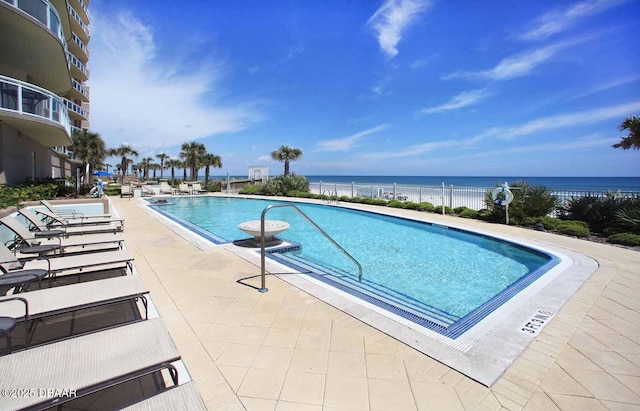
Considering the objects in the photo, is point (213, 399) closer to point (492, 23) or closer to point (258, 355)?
point (258, 355)

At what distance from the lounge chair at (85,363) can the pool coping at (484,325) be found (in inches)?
81.9

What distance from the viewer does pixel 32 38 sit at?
1084 cm

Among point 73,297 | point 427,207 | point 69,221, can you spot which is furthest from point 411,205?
point 73,297

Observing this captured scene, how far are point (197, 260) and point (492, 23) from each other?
48.3ft

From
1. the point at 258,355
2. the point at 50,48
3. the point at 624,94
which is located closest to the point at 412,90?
the point at 624,94

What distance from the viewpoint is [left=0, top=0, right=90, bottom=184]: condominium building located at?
9266mm

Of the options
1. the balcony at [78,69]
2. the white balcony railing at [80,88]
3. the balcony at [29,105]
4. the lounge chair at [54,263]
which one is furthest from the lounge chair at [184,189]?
the lounge chair at [54,263]

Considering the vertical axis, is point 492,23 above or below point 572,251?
above

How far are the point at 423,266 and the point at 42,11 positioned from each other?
1560cm

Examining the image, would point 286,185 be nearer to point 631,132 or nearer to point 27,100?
point 27,100

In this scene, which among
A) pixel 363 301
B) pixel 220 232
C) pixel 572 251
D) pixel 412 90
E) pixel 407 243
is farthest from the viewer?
pixel 412 90

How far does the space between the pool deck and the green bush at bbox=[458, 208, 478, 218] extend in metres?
7.30

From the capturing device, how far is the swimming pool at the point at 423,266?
3.98m

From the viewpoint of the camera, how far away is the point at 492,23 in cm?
1208
